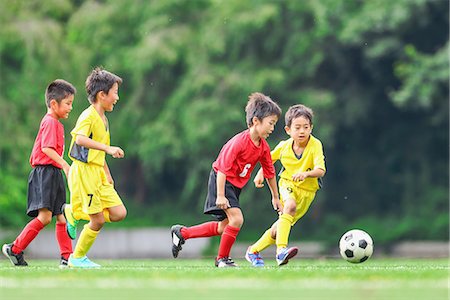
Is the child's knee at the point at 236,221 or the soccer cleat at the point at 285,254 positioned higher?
the child's knee at the point at 236,221

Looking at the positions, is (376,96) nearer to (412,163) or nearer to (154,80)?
(412,163)

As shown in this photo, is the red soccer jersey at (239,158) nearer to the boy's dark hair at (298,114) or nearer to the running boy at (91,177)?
the boy's dark hair at (298,114)

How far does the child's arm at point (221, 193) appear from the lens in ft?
35.2

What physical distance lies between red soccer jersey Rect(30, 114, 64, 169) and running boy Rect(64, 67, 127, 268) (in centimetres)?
39

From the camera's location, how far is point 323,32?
27031 millimetres

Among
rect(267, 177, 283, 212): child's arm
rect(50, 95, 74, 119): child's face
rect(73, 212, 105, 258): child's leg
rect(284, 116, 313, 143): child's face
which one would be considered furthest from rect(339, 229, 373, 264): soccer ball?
rect(50, 95, 74, 119): child's face

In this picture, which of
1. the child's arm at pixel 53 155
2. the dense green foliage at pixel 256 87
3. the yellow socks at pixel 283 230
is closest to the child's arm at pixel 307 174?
the yellow socks at pixel 283 230

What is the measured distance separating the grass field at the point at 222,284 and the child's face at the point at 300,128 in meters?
1.88

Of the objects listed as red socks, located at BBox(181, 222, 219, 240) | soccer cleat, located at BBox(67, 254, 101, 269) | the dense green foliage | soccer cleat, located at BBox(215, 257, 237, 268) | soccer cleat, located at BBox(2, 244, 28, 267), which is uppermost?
the dense green foliage

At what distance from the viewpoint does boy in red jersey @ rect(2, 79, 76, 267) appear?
11078 millimetres

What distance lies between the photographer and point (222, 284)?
321 inches

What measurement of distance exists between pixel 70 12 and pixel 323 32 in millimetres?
7017

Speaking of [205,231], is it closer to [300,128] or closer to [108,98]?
[300,128]

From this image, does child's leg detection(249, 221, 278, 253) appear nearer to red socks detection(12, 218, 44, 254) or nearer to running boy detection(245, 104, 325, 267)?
running boy detection(245, 104, 325, 267)
